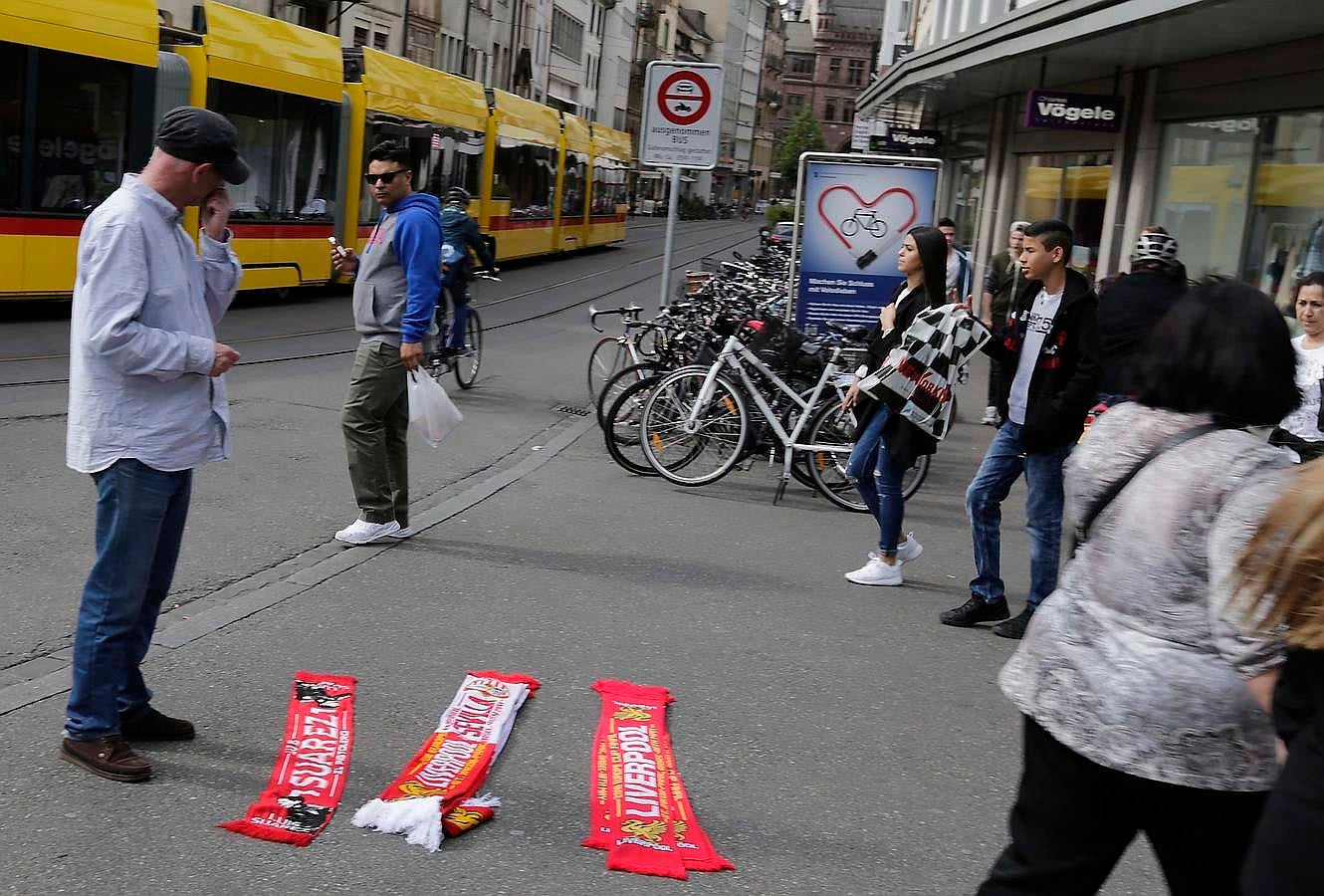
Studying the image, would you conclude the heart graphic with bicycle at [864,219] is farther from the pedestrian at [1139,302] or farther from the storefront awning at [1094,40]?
the pedestrian at [1139,302]

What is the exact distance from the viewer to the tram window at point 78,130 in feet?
49.3

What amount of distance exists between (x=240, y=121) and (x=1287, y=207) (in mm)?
12277

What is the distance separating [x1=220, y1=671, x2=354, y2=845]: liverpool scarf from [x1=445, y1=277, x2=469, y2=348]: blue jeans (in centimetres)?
828

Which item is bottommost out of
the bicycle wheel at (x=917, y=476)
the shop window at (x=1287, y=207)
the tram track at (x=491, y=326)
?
the tram track at (x=491, y=326)

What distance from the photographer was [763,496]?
32.2 feet

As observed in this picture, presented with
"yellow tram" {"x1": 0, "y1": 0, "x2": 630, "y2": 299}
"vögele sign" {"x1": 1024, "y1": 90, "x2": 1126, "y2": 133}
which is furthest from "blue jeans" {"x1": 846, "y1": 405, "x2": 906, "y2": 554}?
"yellow tram" {"x1": 0, "y1": 0, "x2": 630, "y2": 299}

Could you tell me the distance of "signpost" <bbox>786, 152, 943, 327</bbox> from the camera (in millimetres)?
13070

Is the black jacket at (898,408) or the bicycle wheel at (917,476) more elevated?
the black jacket at (898,408)

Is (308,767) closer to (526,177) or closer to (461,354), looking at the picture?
(461,354)

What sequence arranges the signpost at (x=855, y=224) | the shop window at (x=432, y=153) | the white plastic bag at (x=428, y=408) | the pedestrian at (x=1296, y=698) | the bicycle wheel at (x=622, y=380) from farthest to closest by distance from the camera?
the shop window at (x=432, y=153), the signpost at (x=855, y=224), the bicycle wheel at (x=622, y=380), the white plastic bag at (x=428, y=408), the pedestrian at (x=1296, y=698)

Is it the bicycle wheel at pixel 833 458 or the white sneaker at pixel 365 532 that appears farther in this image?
the bicycle wheel at pixel 833 458

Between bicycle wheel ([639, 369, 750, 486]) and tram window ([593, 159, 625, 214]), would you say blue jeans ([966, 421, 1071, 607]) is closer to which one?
bicycle wheel ([639, 369, 750, 486])

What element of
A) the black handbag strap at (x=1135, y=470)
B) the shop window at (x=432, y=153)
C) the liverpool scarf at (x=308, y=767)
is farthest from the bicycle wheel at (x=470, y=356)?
the black handbag strap at (x=1135, y=470)

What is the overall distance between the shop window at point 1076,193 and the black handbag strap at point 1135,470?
13.9 metres
